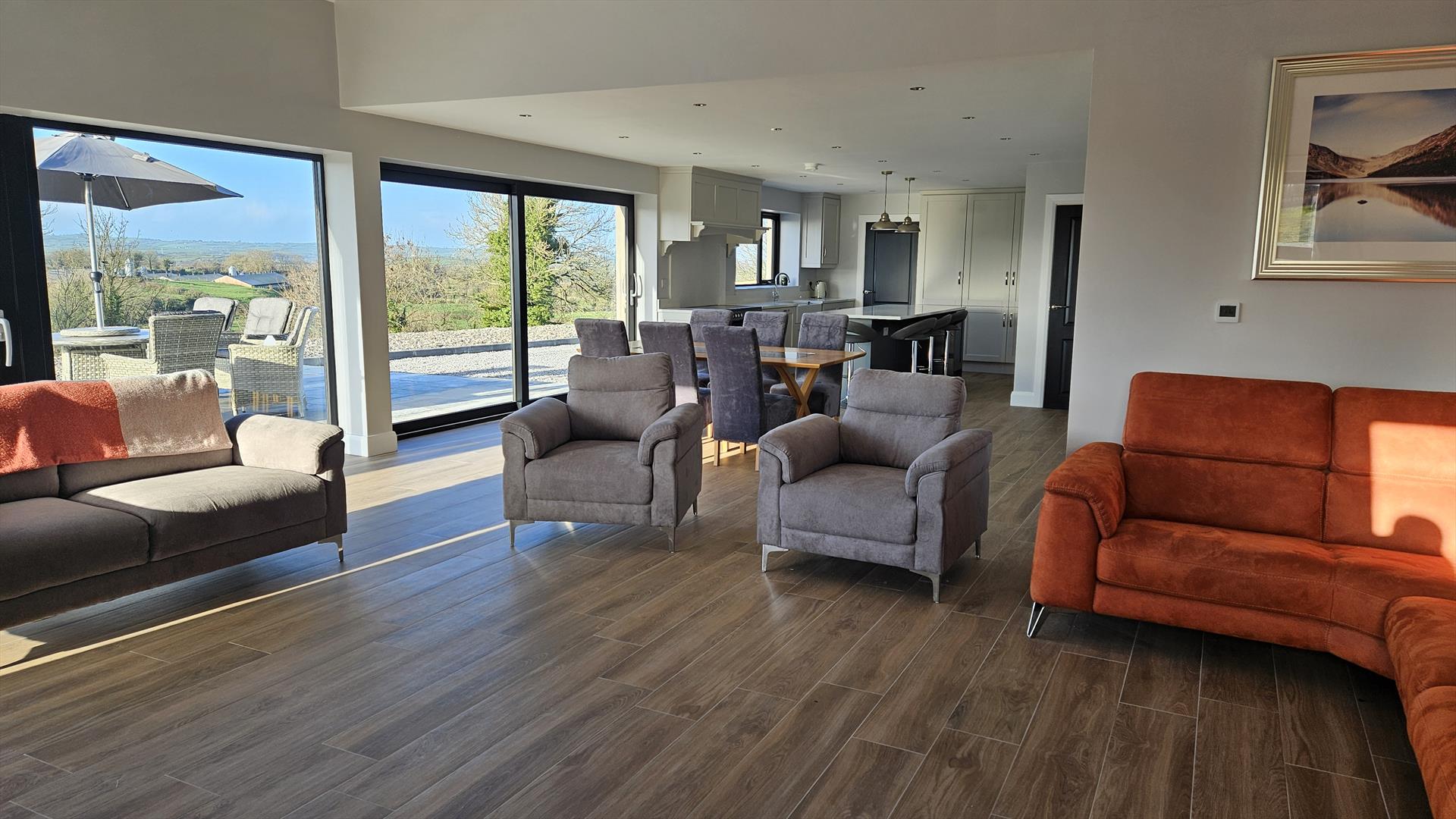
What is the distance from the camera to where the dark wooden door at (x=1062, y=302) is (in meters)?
8.52

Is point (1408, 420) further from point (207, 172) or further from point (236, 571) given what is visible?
point (207, 172)

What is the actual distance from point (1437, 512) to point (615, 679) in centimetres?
301

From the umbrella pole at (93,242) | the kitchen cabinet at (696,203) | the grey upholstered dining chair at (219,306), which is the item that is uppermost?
the kitchen cabinet at (696,203)

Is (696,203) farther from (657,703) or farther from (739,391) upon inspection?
(657,703)

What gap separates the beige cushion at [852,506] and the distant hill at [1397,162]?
7.25 ft

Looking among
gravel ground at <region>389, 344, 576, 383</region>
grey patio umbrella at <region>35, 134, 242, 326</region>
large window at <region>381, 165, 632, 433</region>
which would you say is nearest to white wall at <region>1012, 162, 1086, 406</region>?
large window at <region>381, 165, 632, 433</region>

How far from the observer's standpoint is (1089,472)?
337cm

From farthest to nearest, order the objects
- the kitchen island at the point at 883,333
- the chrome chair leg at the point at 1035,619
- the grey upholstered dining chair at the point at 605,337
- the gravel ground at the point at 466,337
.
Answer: the kitchen island at the point at 883,333, the gravel ground at the point at 466,337, the grey upholstered dining chair at the point at 605,337, the chrome chair leg at the point at 1035,619

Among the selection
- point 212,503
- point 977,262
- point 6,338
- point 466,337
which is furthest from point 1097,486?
point 977,262

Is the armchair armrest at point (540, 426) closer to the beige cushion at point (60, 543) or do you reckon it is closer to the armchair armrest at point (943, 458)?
the beige cushion at point (60, 543)

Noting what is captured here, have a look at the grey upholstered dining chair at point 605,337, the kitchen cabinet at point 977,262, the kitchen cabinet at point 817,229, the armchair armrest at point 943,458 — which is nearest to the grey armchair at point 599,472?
the armchair armrest at point 943,458

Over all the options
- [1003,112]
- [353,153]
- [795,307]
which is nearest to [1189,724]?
[1003,112]

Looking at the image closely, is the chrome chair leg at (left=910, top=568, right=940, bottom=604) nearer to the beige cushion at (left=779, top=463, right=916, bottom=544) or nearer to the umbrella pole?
the beige cushion at (left=779, top=463, right=916, bottom=544)

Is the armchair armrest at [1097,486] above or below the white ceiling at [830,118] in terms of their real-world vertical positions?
below
